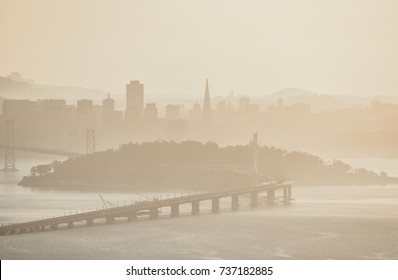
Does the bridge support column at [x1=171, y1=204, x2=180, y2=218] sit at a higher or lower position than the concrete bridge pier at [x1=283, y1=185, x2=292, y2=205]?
lower

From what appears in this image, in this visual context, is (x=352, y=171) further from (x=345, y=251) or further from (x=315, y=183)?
(x=345, y=251)

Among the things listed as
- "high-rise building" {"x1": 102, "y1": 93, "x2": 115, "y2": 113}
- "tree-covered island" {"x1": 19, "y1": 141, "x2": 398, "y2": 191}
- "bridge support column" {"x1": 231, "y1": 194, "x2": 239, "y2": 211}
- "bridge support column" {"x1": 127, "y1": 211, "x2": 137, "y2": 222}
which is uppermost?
"high-rise building" {"x1": 102, "y1": 93, "x2": 115, "y2": 113}

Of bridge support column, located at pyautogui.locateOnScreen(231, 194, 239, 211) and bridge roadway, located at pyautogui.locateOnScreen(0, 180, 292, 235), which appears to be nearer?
bridge roadway, located at pyautogui.locateOnScreen(0, 180, 292, 235)

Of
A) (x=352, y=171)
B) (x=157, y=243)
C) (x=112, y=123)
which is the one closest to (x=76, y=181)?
(x=112, y=123)

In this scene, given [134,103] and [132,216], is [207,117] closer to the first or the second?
[134,103]

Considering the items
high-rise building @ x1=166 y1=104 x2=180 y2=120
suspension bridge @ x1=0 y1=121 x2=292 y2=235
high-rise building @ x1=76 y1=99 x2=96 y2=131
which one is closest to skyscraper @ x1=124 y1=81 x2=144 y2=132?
high-rise building @ x1=166 y1=104 x2=180 y2=120

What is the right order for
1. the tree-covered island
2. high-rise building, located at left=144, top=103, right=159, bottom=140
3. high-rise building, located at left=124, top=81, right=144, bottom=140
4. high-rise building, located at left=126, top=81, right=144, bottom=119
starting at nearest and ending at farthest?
high-rise building, located at left=126, top=81, right=144, bottom=119 → high-rise building, located at left=124, top=81, right=144, bottom=140 → high-rise building, located at left=144, top=103, right=159, bottom=140 → the tree-covered island

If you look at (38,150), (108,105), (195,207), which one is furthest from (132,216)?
(38,150)

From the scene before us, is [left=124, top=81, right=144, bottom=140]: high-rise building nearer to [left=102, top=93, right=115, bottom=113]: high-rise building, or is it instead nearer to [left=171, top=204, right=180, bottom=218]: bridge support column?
[left=102, top=93, right=115, bottom=113]: high-rise building

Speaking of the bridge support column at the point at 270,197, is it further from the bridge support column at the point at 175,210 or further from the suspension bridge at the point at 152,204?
the bridge support column at the point at 175,210
